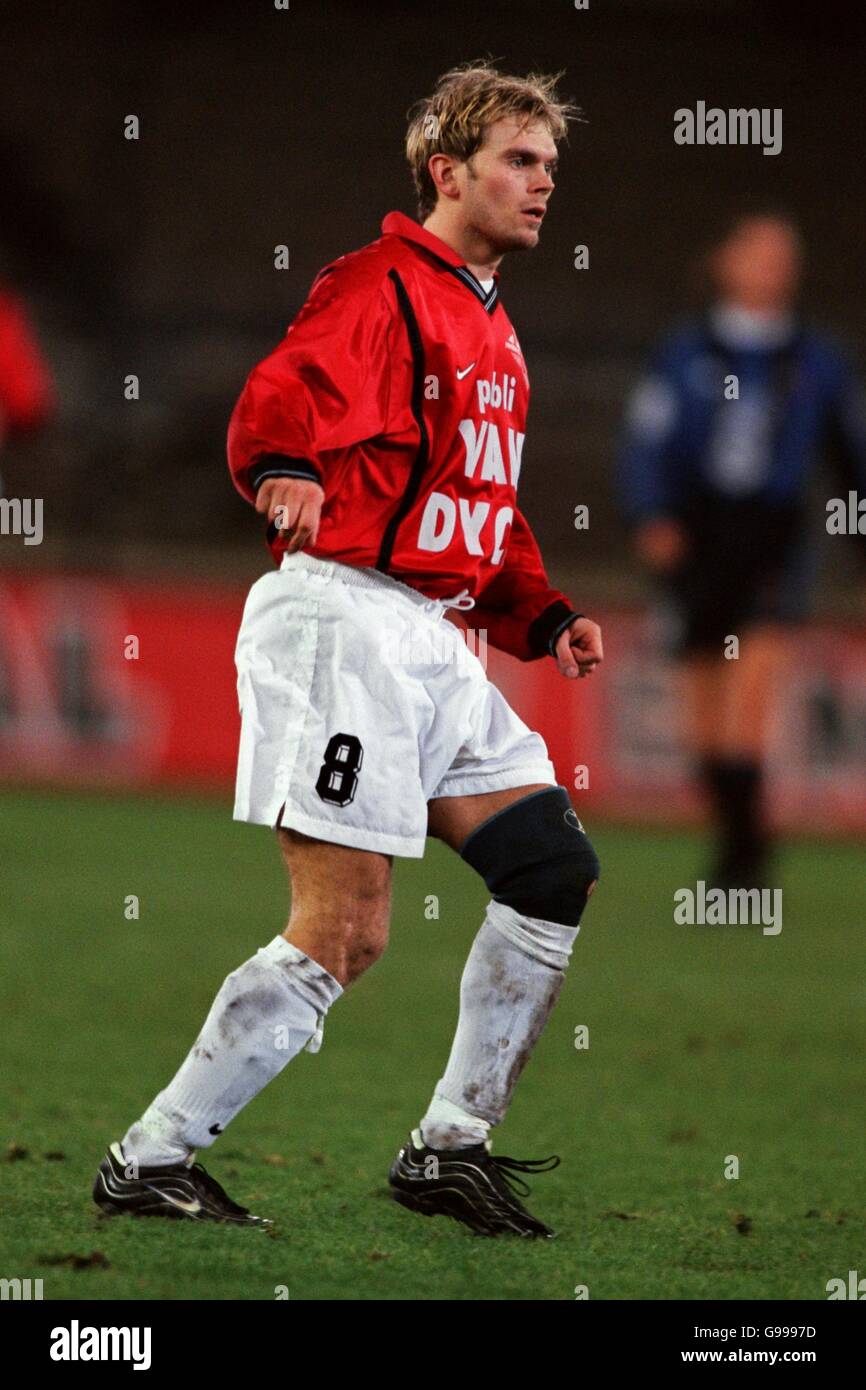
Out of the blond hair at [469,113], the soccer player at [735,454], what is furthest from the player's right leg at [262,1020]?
the soccer player at [735,454]

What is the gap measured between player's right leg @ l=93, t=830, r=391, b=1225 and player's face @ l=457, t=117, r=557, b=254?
110 centimetres

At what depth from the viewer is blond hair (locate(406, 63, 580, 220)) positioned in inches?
144

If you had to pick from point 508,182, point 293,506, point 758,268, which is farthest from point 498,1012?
point 758,268

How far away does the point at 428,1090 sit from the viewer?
505 centimetres

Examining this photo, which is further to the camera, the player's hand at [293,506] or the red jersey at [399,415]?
the red jersey at [399,415]

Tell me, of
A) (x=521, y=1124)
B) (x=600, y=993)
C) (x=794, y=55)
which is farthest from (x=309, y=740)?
(x=794, y=55)

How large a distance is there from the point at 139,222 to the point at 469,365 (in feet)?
43.3

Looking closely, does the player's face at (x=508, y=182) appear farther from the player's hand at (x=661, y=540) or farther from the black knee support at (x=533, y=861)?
the player's hand at (x=661, y=540)

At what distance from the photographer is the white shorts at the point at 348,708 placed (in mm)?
3461

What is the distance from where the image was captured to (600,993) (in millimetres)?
6594

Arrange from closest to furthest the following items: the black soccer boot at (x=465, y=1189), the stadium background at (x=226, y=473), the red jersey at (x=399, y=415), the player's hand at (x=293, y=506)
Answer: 1. the player's hand at (x=293, y=506)
2. the red jersey at (x=399, y=415)
3. the black soccer boot at (x=465, y=1189)
4. the stadium background at (x=226, y=473)

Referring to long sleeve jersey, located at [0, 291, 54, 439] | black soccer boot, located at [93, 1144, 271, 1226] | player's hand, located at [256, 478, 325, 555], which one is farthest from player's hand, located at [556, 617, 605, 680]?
long sleeve jersey, located at [0, 291, 54, 439]

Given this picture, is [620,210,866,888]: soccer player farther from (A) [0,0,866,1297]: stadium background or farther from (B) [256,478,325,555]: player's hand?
(B) [256,478,325,555]: player's hand

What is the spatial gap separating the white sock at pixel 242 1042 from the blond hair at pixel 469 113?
1.37 metres
